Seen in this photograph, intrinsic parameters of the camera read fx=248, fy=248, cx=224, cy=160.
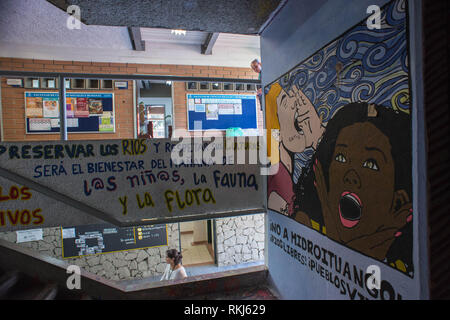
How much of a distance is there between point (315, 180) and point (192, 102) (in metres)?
4.40

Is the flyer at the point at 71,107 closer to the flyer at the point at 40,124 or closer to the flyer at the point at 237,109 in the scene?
the flyer at the point at 40,124

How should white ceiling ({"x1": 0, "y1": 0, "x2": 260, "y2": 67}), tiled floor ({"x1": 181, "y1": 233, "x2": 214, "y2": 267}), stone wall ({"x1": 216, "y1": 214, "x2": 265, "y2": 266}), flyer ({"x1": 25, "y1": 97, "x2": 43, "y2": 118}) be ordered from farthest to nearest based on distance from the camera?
tiled floor ({"x1": 181, "y1": 233, "x2": 214, "y2": 267}) → stone wall ({"x1": 216, "y1": 214, "x2": 265, "y2": 266}) → flyer ({"x1": 25, "y1": 97, "x2": 43, "y2": 118}) → white ceiling ({"x1": 0, "y1": 0, "x2": 260, "y2": 67})

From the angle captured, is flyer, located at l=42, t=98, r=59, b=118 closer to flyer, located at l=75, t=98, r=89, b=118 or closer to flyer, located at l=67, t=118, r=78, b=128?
flyer, located at l=67, t=118, r=78, b=128

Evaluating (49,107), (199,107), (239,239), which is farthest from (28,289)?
(239,239)

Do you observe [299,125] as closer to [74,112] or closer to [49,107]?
[74,112]

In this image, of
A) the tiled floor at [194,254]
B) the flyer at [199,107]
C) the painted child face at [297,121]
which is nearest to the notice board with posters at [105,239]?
the tiled floor at [194,254]

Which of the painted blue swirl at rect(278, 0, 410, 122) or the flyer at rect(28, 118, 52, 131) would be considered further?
the flyer at rect(28, 118, 52, 131)

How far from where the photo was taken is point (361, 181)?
116 centimetres

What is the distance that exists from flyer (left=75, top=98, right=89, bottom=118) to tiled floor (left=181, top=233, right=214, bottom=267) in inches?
166

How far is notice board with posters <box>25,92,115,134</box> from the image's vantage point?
4.90 metres

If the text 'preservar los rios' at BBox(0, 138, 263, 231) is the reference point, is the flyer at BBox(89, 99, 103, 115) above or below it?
above

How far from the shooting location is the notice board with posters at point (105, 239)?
512 cm

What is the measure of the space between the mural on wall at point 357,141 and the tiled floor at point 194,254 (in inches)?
209

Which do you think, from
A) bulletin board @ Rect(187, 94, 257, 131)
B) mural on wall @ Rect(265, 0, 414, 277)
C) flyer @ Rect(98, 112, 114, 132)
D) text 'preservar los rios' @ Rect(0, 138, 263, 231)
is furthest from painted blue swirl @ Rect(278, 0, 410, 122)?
flyer @ Rect(98, 112, 114, 132)
